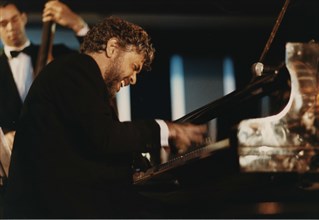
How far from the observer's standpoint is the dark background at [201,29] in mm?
5336

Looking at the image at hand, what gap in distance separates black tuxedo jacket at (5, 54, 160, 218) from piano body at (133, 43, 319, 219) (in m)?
0.36

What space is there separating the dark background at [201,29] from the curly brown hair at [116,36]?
2.77 m

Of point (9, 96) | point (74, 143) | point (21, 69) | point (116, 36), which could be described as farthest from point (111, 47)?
point (21, 69)

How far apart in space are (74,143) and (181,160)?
1.98ft

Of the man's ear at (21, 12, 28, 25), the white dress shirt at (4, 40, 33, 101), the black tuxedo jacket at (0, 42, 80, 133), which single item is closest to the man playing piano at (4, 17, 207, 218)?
the black tuxedo jacket at (0, 42, 80, 133)

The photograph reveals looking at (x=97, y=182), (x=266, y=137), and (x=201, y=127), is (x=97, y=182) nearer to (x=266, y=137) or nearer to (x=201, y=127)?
(x=201, y=127)

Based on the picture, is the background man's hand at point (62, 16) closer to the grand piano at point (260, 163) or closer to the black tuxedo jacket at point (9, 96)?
the black tuxedo jacket at point (9, 96)

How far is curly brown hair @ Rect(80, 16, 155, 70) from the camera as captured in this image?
2404 mm

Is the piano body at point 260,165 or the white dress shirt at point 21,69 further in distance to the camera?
the white dress shirt at point 21,69

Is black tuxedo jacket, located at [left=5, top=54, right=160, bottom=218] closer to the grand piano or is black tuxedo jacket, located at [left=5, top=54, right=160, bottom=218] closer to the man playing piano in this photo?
the man playing piano

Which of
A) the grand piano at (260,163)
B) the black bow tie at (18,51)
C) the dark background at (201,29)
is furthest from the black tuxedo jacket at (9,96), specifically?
the grand piano at (260,163)

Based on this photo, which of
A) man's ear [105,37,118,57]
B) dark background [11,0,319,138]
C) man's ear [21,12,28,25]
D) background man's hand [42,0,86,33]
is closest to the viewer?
man's ear [105,37,118,57]

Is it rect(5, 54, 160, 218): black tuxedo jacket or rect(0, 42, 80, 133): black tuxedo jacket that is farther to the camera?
rect(0, 42, 80, 133): black tuxedo jacket

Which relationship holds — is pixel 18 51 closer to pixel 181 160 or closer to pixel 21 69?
pixel 21 69
